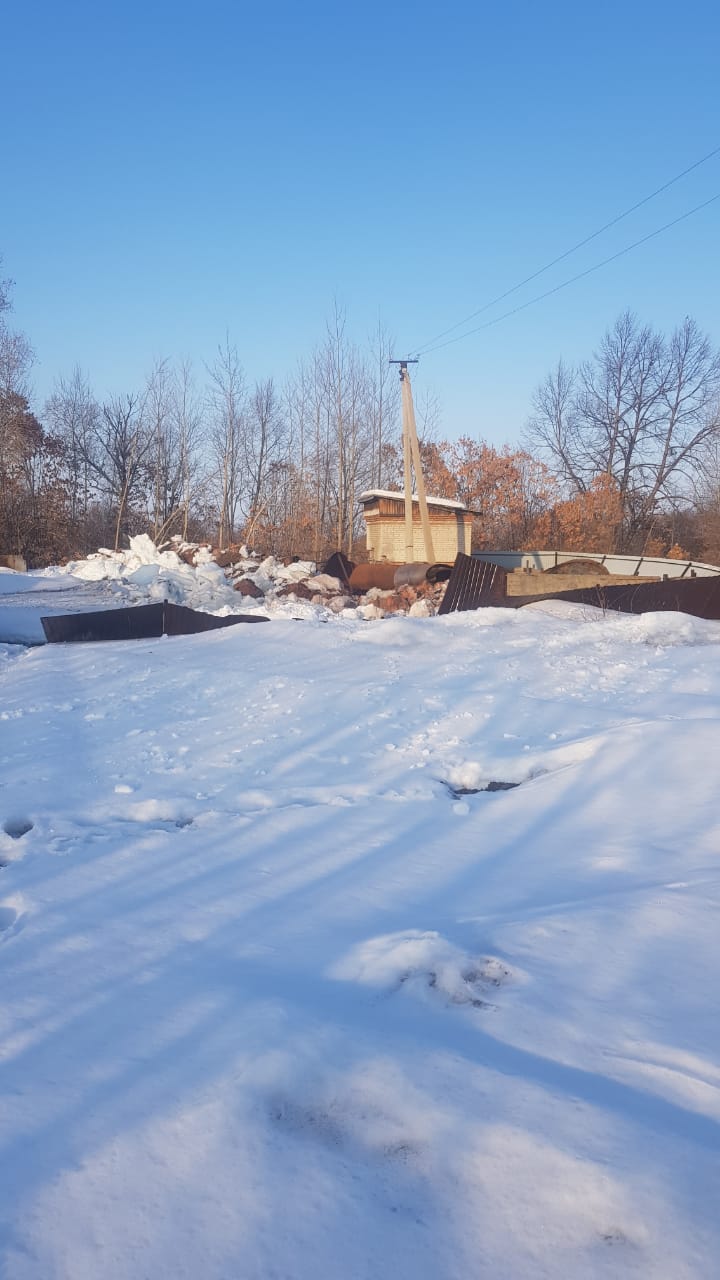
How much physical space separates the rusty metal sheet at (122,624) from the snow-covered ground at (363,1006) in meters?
4.42

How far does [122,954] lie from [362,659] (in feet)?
16.2

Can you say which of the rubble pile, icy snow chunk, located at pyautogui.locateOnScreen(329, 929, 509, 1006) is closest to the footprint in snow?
icy snow chunk, located at pyautogui.locateOnScreen(329, 929, 509, 1006)

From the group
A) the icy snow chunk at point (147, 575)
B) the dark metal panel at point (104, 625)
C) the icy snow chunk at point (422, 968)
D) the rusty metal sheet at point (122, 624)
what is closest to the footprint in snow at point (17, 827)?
the icy snow chunk at point (422, 968)

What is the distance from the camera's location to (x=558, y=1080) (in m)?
1.71

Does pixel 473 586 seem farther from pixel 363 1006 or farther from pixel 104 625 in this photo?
pixel 363 1006

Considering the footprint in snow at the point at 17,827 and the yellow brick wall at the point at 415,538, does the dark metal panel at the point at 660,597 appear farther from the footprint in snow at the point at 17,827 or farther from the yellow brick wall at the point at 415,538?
the yellow brick wall at the point at 415,538

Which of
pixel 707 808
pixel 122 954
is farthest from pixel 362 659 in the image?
pixel 122 954

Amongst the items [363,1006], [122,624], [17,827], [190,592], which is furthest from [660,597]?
[363,1006]

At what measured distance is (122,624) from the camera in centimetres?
912

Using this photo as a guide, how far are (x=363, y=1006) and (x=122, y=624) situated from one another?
302 inches

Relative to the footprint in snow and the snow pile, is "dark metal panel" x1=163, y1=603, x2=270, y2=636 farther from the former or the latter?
the footprint in snow

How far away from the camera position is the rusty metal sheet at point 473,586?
11.5 meters

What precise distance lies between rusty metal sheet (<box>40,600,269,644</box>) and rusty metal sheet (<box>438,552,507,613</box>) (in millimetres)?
3648

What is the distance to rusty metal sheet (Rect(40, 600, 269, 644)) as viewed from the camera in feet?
29.8
